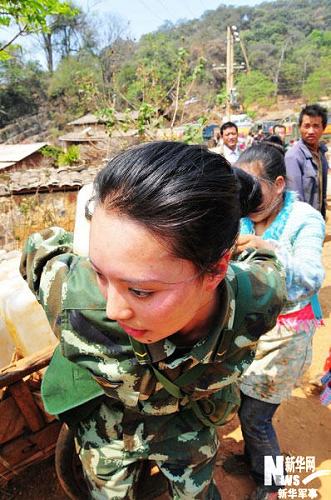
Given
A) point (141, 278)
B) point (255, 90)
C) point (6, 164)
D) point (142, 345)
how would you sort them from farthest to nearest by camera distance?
point (255, 90)
point (6, 164)
point (142, 345)
point (141, 278)

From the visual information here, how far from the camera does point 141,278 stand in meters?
0.82

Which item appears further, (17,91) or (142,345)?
(17,91)

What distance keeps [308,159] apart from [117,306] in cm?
329

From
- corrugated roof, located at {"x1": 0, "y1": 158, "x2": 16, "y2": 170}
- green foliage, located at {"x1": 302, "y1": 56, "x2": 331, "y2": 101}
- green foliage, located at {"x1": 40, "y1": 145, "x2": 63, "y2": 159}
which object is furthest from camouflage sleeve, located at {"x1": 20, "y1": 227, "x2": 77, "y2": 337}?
green foliage, located at {"x1": 302, "y1": 56, "x2": 331, "y2": 101}

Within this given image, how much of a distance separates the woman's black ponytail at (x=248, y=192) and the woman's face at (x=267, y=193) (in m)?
0.05

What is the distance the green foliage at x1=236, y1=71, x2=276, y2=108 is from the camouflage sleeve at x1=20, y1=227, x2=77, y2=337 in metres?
44.9

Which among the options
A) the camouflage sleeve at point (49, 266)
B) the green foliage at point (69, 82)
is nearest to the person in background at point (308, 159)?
the camouflage sleeve at point (49, 266)

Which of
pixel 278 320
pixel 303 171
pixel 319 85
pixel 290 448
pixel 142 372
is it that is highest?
pixel 142 372

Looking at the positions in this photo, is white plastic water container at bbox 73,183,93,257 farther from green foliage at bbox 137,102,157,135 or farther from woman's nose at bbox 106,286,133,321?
green foliage at bbox 137,102,157,135

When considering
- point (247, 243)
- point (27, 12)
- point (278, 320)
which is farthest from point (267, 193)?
point (27, 12)

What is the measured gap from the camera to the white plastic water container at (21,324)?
68.8 inches

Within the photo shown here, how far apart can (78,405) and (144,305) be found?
2.16 ft

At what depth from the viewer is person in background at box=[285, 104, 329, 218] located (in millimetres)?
3561

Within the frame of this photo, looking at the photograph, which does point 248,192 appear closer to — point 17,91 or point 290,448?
point 290,448
